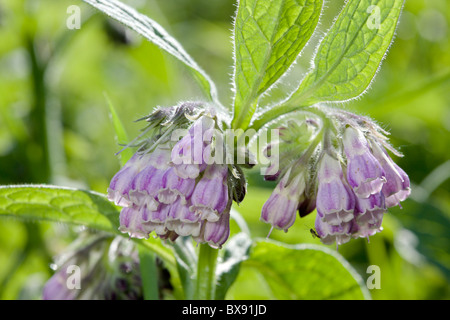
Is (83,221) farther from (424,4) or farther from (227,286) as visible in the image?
(424,4)

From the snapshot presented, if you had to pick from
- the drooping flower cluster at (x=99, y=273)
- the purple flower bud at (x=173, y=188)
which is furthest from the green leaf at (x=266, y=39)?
the drooping flower cluster at (x=99, y=273)

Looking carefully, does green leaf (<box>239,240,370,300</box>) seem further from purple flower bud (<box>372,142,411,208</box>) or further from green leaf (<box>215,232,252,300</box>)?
purple flower bud (<box>372,142,411,208</box>)

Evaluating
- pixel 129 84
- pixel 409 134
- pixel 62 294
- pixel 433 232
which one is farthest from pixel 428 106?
pixel 62 294

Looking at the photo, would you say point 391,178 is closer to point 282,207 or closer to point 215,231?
point 282,207

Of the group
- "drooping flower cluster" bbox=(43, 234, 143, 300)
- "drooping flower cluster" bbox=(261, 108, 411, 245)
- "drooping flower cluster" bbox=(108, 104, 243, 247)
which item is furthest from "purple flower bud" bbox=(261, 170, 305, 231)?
"drooping flower cluster" bbox=(43, 234, 143, 300)

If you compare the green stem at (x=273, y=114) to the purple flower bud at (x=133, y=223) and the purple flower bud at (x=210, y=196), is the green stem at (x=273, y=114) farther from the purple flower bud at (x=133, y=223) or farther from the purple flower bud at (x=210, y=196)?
the purple flower bud at (x=133, y=223)

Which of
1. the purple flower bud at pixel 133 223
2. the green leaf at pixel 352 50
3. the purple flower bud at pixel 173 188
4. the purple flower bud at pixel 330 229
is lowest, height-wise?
the purple flower bud at pixel 330 229

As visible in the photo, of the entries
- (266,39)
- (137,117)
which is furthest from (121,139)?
(137,117)

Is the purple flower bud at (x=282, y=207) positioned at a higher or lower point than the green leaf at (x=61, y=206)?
lower
